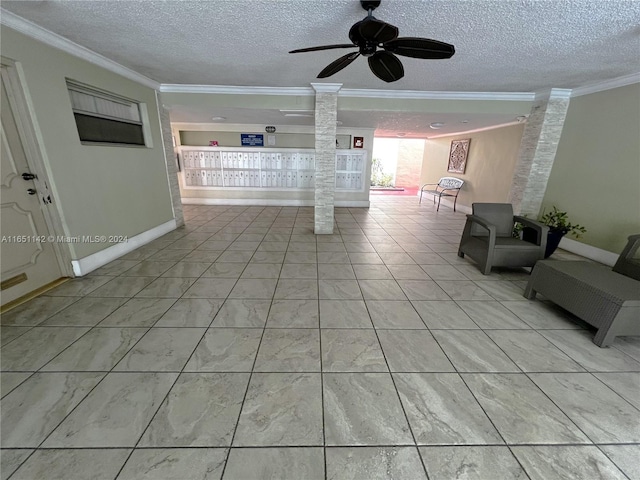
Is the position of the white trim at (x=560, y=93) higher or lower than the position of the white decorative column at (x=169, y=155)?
higher

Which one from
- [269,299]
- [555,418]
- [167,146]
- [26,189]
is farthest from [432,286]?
[167,146]

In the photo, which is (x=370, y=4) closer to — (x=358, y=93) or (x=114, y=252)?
(x=358, y=93)

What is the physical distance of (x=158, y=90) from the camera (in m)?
4.05

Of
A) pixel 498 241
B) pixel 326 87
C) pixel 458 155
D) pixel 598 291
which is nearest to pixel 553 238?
pixel 498 241

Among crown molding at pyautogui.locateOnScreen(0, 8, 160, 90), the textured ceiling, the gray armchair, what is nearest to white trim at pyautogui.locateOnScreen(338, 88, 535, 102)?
the textured ceiling

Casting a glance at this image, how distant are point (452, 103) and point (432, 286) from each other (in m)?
3.21

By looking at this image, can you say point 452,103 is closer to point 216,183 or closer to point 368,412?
point 368,412

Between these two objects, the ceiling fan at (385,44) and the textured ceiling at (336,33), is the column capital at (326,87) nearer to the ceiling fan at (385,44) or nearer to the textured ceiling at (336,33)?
the textured ceiling at (336,33)

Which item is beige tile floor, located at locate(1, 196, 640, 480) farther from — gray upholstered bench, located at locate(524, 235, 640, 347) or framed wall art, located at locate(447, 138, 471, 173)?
framed wall art, located at locate(447, 138, 471, 173)

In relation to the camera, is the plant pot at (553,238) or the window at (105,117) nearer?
the window at (105,117)

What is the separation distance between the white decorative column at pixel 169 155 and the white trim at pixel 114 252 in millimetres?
373

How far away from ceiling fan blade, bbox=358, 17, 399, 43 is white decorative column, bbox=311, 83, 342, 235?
2274mm

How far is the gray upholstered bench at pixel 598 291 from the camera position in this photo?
179 cm

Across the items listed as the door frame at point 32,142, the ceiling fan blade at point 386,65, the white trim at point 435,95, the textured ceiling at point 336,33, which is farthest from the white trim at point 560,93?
the door frame at point 32,142
